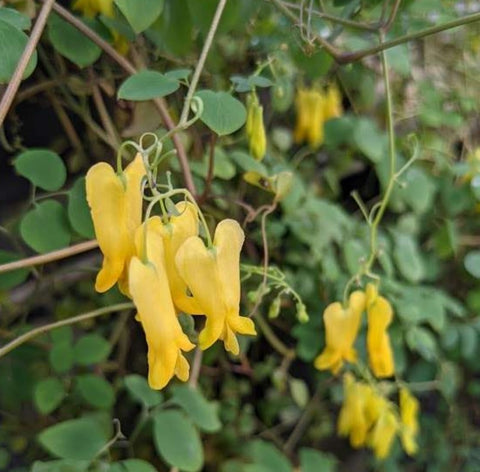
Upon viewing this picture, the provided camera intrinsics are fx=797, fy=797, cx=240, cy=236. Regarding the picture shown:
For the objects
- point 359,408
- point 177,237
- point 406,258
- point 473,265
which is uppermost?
point 177,237

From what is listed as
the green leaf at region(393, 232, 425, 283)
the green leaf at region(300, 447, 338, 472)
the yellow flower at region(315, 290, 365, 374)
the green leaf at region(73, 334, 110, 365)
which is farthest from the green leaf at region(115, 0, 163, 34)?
the green leaf at region(300, 447, 338, 472)

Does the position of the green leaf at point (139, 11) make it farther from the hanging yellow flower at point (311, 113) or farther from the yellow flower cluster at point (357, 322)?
the hanging yellow flower at point (311, 113)

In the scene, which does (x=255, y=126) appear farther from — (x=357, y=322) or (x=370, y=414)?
(x=370, y=414)

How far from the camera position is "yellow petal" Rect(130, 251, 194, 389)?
0.51 metres

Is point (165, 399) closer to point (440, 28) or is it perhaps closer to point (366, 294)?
point (366, 294)

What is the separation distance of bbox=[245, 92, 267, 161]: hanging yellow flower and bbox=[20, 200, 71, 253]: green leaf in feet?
0.70

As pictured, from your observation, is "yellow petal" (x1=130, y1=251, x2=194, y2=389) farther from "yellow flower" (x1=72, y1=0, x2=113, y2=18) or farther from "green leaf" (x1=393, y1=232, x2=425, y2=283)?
"green leaf" (x1=393, y1=232, x2=425, y2=283)

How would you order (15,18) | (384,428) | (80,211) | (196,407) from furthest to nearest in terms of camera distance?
1. (384,428)
2. (196,407)
3. (80,211)
4. (15,18)

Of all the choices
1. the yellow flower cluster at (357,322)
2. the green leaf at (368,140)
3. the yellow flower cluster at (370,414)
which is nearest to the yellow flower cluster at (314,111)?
the green leaf at (368,140)

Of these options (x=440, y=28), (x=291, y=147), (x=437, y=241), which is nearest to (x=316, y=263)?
(x=437, y=241)

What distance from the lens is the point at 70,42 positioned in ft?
2.52

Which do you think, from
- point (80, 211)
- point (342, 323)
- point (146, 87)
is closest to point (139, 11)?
point (146, 87)

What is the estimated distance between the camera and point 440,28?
0.70 metres

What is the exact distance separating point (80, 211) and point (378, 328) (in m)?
0.32
